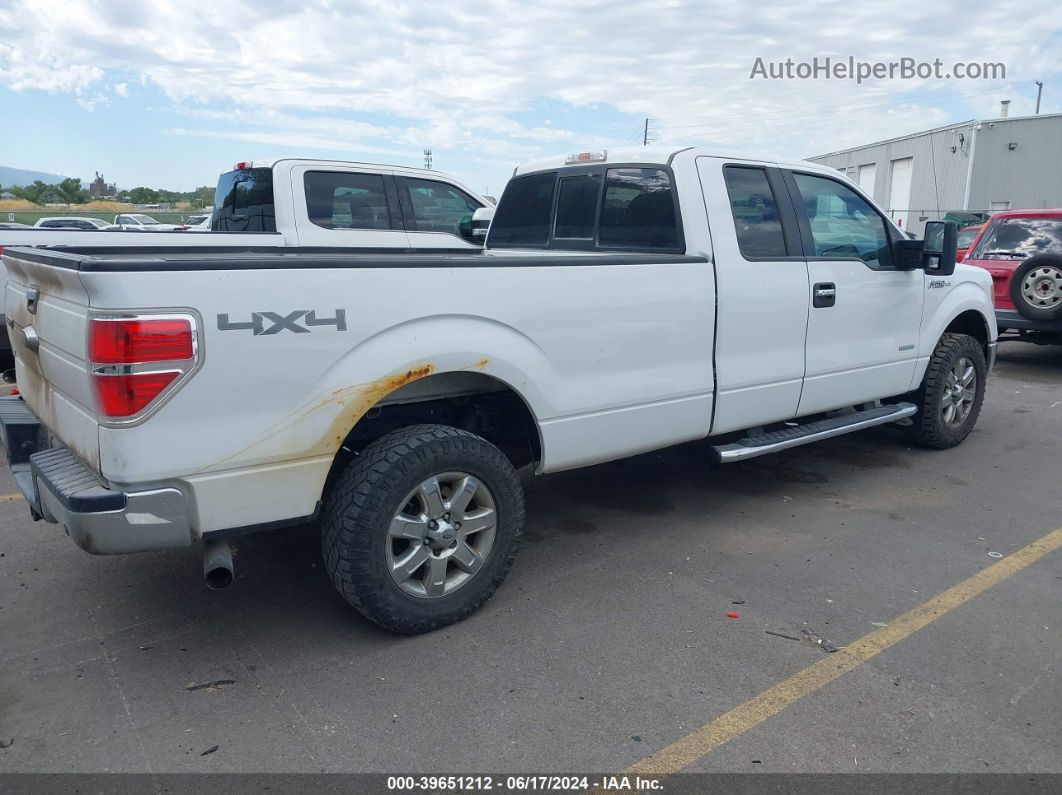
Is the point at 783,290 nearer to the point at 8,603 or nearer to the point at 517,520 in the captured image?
the point at 517,520

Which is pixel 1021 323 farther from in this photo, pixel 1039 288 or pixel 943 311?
pixel 943 311

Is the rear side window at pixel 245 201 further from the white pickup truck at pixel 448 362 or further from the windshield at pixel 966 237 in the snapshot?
the windshield at pixel 966 237

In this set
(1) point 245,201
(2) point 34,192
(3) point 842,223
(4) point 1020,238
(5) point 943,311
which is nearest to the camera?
(3) point 842,223

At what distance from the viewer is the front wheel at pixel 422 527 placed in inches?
127

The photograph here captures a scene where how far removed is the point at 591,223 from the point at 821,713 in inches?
118

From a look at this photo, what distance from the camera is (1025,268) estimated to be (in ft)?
28.4

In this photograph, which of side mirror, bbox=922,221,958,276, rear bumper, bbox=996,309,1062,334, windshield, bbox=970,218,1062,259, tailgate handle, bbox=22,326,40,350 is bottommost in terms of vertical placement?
rear bumper, bbox=996,309,1062,334

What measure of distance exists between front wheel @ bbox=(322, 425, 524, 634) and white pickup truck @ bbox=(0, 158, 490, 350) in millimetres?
3815

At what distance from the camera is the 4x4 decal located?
112 inches

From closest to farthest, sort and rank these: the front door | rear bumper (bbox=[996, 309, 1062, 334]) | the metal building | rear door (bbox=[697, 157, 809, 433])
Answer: rear door (bbox=[697, 157, 809, 433]) → the front door → rear bumper (bbox=[996, 309, 1062, 334]) → the metal building

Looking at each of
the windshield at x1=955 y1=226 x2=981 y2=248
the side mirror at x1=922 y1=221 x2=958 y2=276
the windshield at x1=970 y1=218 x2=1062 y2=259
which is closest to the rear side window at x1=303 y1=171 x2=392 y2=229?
the side mirror at x1=922 y1=221 x2=958 y2=276

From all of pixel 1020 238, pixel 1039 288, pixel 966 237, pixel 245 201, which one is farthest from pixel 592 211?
pixel 966 237

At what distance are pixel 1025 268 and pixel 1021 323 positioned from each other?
682 millimetres

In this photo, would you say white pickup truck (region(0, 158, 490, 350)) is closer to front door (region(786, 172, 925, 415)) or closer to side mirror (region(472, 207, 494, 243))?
side mirror (region(472, 207, 494, 243))
